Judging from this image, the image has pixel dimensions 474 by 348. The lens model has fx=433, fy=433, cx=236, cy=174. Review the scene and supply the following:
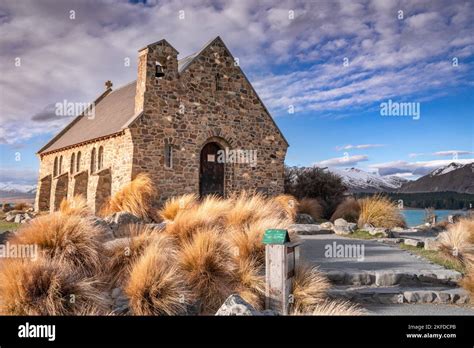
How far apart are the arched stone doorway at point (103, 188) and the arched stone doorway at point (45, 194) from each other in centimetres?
1213

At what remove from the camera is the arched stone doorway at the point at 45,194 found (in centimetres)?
2955

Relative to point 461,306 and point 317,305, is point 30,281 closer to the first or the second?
point 317,305

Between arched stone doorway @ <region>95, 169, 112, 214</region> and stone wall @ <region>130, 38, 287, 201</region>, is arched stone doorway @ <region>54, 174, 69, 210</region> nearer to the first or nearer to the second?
arched stone doorway @ <region>95, 169, 112, 214</region>

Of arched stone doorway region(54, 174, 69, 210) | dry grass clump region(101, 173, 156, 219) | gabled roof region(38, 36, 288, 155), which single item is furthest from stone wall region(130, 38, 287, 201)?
arched stone doorway region(54, 174, 69, 210)

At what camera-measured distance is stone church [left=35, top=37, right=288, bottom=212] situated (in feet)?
60.5

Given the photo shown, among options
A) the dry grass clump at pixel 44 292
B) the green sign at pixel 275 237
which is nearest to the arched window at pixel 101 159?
the dry grass clump at pixel 44 292

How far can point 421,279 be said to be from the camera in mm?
9508

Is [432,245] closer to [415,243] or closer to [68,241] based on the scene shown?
[415,243]

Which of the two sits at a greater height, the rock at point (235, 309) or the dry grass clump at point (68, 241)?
the dry grass clump at point (68, 241)

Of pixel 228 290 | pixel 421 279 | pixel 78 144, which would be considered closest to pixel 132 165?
pixel 78 144

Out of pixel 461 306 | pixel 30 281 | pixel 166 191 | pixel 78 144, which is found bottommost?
pixel 461 306

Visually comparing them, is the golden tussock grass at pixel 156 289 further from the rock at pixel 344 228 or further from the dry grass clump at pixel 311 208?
the dry grass clump at pixel 311 208

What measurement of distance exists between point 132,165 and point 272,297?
463 inches

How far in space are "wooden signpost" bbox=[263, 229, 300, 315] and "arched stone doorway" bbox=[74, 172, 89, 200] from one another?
57.5 ft
